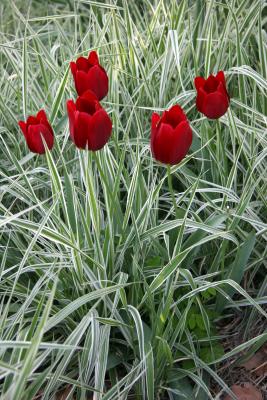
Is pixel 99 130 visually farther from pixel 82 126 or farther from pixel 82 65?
pixel 82 65

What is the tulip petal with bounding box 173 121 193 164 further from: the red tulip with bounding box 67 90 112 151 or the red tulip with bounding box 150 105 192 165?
the red tulip with bounding box 67 90 112 151

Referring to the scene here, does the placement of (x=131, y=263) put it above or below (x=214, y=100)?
below

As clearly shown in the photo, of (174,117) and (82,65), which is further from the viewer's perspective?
(82,65)

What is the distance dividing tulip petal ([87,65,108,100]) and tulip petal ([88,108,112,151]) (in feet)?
0.59

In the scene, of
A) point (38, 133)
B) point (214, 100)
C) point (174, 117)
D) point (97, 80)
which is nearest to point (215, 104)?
point (214, 100)

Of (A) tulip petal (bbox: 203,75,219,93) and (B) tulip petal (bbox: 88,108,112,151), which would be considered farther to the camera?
(A) tulip petal (bbox: 203,75,219,93)

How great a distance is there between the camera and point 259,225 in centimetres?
147

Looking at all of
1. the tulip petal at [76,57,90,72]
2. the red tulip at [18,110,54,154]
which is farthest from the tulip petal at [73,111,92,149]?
the tulip petal at [76,57,90,72]

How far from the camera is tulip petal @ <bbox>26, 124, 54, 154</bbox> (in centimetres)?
132

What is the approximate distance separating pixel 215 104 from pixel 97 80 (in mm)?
264

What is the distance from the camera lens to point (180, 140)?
1.24 meters

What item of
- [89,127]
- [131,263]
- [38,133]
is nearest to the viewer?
[89,127]

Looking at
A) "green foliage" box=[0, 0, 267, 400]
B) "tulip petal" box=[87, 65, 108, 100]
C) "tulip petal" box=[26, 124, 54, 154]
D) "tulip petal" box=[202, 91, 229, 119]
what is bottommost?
"green foliage" box=[0, 0, 267, 400]

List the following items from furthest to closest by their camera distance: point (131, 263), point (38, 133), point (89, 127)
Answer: point (131, 263)
point (38, 133)
point (89, 127)
